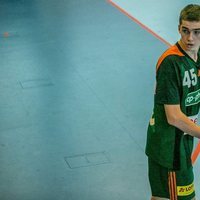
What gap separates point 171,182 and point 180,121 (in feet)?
2.41

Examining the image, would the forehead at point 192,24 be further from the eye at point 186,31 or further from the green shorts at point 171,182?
the green shorts at point 171,182

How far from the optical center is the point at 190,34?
4152 millimetres

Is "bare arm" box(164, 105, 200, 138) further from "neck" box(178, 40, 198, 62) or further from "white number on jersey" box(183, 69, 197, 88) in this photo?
"neck" box(178, 40, 198, 62)

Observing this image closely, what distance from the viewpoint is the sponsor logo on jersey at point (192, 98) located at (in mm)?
4426

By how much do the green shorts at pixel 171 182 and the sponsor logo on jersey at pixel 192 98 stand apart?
618 millimetres

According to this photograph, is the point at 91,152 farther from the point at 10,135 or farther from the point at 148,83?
the point at 148,83

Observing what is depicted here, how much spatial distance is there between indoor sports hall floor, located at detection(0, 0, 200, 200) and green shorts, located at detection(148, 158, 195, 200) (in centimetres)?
142

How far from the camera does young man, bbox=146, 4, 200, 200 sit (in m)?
4.19

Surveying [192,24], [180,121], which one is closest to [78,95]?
[180,121]

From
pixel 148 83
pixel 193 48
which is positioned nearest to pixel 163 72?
pixel 193 48

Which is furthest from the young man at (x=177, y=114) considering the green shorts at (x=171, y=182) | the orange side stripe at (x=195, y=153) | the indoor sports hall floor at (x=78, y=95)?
the orange side stripe at (x=195, y=153)

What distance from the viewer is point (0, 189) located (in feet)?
21.0

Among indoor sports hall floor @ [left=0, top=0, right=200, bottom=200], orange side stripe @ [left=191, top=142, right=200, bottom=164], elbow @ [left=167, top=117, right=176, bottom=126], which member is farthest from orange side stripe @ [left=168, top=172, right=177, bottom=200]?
orange side stripe @ [left=191, top=142, right=200, bottom=164]

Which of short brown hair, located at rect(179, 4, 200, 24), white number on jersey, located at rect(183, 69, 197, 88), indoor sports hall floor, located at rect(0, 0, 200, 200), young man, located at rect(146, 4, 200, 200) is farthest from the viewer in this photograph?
indoor sports hall floor, located at rect(0, 0, 200, 200)
